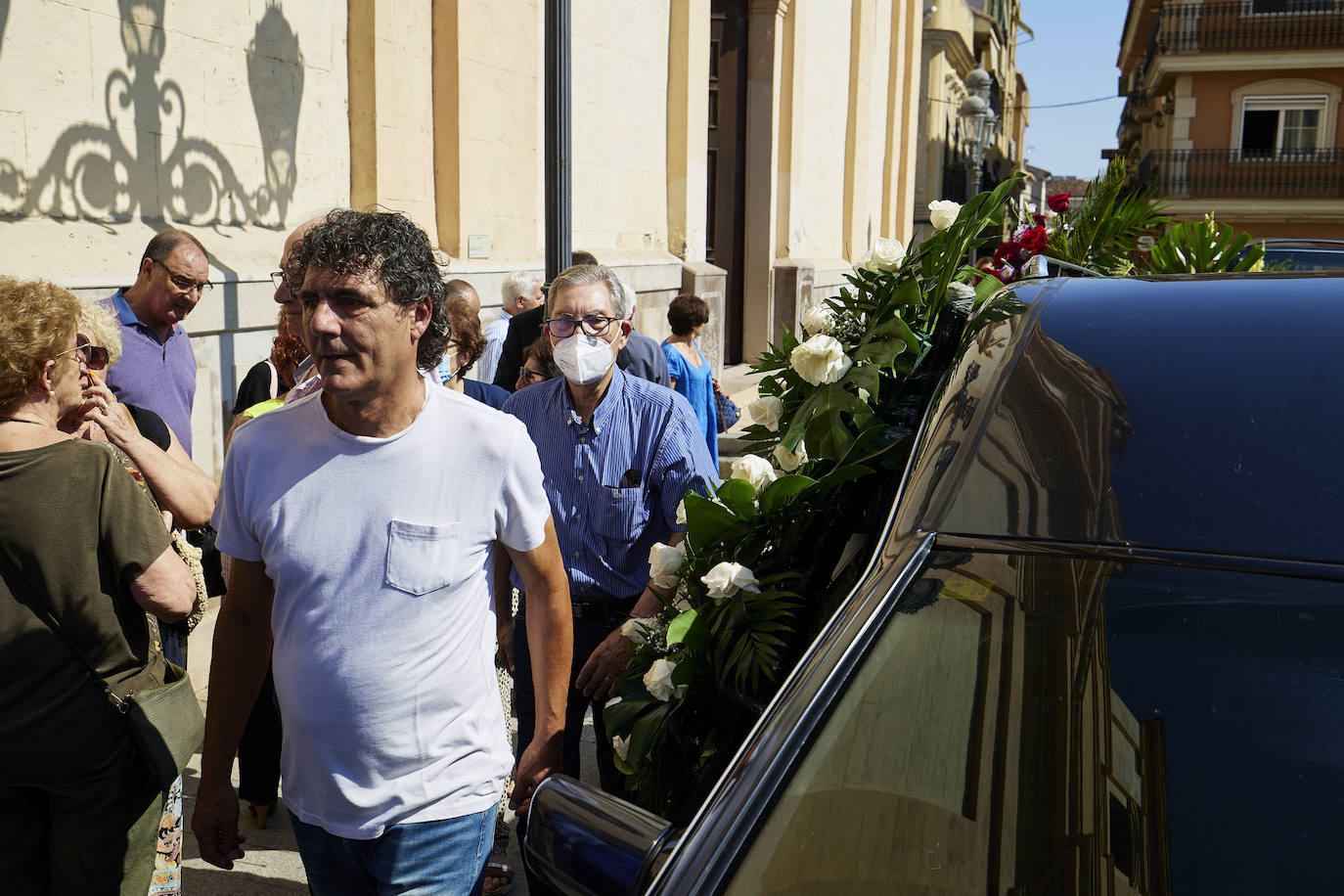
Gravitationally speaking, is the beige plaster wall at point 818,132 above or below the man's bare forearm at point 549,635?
above

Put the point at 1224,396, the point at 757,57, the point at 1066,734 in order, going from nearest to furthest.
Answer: the point at 1066,734, the point at 1224,396, the point at 757,57

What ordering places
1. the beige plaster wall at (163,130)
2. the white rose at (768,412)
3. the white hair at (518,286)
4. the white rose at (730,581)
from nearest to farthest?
1. the white rose at (730,581)
2. the white rose at (768,412)
3. the beige plaster wall at (163,130)
4. the white hair at (518,286)

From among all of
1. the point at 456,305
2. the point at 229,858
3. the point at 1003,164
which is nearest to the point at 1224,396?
the point at 229,858

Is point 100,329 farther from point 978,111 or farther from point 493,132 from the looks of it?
point 978,111

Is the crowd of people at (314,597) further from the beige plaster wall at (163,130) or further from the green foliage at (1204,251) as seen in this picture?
the beige plaster wall at (163,130)

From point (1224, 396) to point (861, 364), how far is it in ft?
3.55

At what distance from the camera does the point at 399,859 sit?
7.59 ft

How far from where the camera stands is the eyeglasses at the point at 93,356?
113 inches

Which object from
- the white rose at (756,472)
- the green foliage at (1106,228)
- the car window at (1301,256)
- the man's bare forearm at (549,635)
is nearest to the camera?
the man's bare forearm at (549,635)

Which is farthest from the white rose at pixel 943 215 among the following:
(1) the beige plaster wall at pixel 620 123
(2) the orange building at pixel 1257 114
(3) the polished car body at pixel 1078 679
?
(2) the orange building at pixel 1257 114

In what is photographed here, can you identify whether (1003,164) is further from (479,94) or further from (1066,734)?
(1066,734)

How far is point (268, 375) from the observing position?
3.98 metres

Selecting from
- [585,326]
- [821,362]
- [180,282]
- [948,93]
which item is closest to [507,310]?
[180,282]

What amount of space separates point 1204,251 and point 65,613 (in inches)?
152
